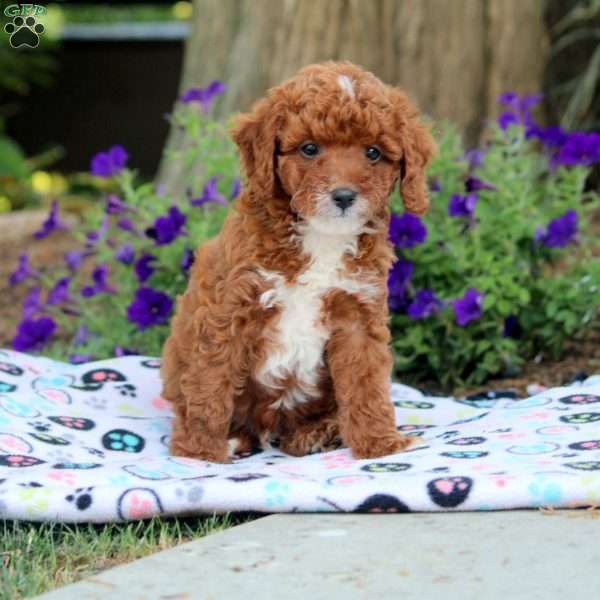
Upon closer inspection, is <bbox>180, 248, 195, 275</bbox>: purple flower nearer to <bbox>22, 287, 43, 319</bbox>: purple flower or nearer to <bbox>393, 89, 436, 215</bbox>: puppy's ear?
<bbox>22, 287, 43, 319</bbox>: purple flower

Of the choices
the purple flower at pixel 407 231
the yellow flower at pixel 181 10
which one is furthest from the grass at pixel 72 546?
the yellow flower at pixel 181 10

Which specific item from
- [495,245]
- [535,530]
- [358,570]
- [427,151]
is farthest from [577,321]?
[358,570]

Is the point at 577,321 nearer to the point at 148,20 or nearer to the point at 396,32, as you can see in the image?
Answer: the point at 396,32

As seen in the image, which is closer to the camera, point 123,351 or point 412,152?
point 412,152

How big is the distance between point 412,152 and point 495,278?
1.70 m

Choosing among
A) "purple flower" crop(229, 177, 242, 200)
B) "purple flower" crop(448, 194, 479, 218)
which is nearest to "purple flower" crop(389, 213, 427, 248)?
"purple flower" crop(448, 194, 479, 218)

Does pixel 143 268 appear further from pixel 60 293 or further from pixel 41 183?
pixel 41 183

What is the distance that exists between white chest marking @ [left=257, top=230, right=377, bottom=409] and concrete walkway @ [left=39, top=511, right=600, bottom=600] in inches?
34.2

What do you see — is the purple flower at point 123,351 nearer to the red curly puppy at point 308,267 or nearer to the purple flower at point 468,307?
the red curly puppy at point 308,267

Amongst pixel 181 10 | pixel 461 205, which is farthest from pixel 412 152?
pixel 181 10

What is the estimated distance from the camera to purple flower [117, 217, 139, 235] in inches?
249

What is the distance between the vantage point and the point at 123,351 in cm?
633

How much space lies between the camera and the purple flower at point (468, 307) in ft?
18.7

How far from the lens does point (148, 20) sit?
1505 centimetres
